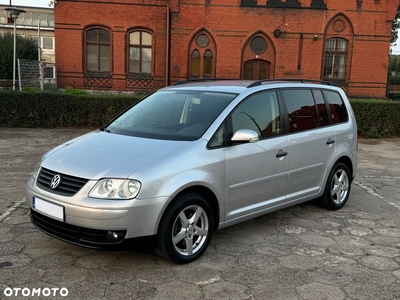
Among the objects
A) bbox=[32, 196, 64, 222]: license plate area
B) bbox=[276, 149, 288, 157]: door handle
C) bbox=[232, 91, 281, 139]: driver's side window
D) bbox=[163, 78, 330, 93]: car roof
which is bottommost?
bbox=[32, 196, 64, 222]: license plate area

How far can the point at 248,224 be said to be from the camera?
498cm

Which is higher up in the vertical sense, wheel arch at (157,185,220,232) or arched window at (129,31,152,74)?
arched window at (129,31,152,74)

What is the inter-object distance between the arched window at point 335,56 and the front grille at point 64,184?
21.5 meters

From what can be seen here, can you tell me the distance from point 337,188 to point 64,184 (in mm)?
3788

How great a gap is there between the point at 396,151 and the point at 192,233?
9329mm

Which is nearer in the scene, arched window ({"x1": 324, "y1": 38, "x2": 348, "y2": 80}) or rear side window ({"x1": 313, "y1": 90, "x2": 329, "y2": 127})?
rear side window ({"x1": 313, "y1": 90, "x2": 329, "y2": 127})

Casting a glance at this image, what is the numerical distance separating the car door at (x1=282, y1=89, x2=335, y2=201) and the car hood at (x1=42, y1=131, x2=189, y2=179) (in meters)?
1.60

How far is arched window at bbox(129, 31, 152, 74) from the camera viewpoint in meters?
22.3

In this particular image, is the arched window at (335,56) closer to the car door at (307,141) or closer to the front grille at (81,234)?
the car door at (307,141)

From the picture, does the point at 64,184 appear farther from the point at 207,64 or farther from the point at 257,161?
the point at 207,64

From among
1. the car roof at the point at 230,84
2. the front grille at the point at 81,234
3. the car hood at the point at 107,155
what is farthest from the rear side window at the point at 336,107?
the front grille at the point at 81,234

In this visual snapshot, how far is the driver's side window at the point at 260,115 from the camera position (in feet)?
14.2

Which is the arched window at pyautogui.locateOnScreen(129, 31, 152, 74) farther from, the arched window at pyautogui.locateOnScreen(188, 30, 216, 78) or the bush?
the bush

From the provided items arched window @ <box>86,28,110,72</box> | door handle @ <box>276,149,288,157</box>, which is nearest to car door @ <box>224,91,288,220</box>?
door handle @ <box>276,149,288,157</box>
